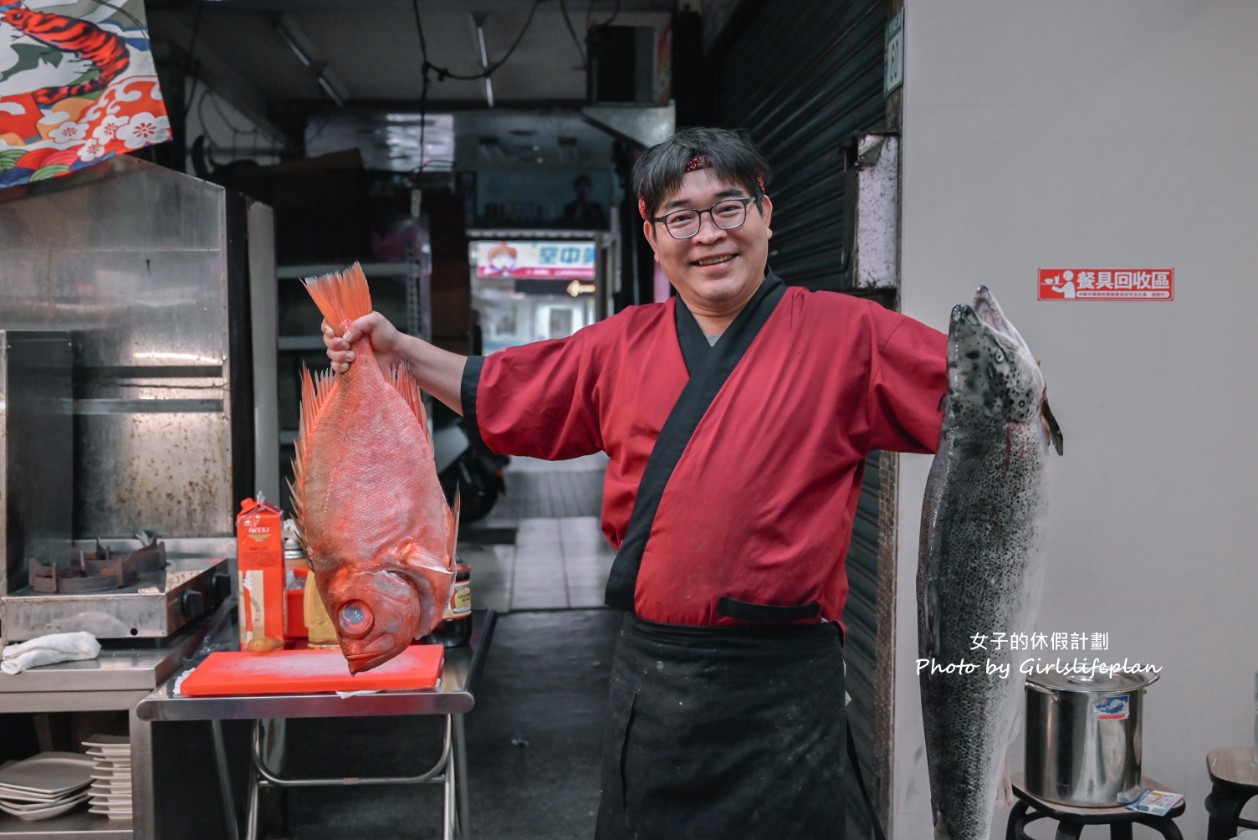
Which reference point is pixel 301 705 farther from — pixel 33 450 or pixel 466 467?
pixel 466 467

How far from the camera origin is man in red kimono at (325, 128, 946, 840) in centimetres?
221

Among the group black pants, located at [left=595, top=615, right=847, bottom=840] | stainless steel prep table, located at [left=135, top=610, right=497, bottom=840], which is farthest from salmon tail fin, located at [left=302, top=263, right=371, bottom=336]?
stainless steel prep table, located at [left=135, top=610, right=497, bottom=840]

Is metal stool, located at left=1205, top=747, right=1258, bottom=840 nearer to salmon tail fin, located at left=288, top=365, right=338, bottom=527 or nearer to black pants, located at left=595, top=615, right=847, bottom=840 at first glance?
black pants, located at left=595, top=615, right=847, bottom=840

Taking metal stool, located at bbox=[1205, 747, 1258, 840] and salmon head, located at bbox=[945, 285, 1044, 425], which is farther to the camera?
metal stool, located at bbox=[1205, 747, 1258, 840]

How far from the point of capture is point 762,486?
220 centimetres

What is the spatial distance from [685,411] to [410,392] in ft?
1.97

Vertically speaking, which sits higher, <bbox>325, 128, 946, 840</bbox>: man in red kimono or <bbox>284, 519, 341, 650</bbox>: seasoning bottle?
<bbox>325, 128, 946, 840</bbox>: man in red kimono

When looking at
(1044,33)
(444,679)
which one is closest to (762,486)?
(444,679)

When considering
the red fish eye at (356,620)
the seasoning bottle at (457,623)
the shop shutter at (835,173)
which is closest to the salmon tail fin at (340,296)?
the red fish eye at (356,620)

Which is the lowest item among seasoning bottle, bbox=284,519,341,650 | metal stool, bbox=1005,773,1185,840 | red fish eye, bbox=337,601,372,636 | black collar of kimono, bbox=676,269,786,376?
metal stool, bbox=1005,773,1185,840

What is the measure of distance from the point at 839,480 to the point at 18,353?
10.2ft

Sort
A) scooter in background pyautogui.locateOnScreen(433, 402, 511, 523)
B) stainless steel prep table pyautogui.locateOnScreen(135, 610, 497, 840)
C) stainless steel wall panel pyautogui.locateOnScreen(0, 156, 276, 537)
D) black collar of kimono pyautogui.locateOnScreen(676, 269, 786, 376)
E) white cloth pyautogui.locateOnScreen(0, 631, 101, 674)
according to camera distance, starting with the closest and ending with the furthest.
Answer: black collar of kimono pyautogui.locateOnScreen(676, 269, 786, 376)
stainless steel prep table pyautogui.locateOnScreen(135, 610, 497, 840)
white cloth pyautogui.locateOnScreen(0, 631, 101, 674)
stainless steel wall panel pyautogui.locateOnScreen(0, 156, 276, 537)
scooter in background pyautogui.locateOnScreen(433, 402, 511, 523)

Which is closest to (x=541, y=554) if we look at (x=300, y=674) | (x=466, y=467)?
(x=466, y=467)

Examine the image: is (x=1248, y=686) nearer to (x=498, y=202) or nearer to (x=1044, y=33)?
(x=1044, y=33)
